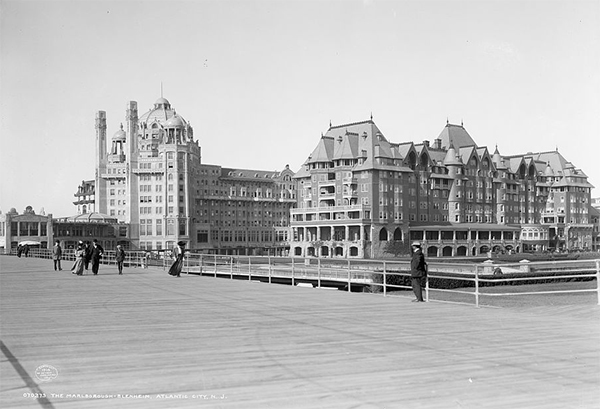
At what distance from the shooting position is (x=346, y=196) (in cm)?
10881

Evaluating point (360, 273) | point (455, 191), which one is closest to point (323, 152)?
point (455, 191)

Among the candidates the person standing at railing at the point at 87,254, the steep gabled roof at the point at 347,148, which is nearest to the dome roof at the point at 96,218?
the steep gabled roof at the point at 347,148

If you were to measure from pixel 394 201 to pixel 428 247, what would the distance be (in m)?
10.2

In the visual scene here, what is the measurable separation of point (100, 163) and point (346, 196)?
69459 millimetres

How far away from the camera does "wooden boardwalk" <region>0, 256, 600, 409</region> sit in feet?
24.8

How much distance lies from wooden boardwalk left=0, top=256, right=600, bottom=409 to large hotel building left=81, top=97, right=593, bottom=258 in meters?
88.8

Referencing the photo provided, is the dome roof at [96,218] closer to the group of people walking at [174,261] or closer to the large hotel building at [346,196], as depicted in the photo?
the large hotel building at [346,196]

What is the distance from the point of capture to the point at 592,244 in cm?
14500

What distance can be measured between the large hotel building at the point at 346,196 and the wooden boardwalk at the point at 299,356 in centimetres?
8878

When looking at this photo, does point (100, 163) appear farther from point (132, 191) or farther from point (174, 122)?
point (174, 122)

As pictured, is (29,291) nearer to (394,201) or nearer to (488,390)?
(488,390)

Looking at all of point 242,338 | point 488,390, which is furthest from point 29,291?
point 488,390

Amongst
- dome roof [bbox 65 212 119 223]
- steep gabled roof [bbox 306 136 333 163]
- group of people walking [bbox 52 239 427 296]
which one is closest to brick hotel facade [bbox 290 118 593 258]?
steep gabled roof [bbox 306 136 333 163]

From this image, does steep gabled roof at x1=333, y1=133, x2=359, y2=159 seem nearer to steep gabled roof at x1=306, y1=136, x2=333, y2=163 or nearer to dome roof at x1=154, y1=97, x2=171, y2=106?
steep gabled roof at x1=306, y1=136, x2=333, y2=163
